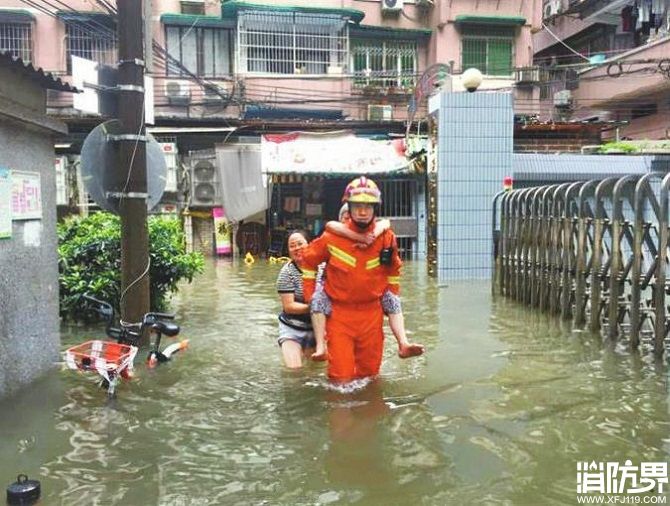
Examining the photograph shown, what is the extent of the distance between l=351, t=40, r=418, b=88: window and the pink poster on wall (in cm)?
607

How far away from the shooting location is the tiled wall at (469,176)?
13.1 metres

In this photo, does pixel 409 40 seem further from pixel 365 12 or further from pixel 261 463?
pixel 261 463

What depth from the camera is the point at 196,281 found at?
1412 centimetres

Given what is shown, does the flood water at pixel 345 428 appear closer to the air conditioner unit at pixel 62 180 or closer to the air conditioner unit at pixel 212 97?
the air conditioner unit at pixel 62 180

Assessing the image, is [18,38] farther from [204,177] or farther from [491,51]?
[491,51]

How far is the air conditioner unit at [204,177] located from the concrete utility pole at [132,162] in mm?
12442

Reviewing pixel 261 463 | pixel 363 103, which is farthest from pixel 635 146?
pixel 261 463

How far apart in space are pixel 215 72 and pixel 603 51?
46.0ft

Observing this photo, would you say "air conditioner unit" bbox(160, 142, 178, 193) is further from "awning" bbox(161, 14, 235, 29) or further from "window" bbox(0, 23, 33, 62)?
"window" bbox(0, 23, 33, 62)

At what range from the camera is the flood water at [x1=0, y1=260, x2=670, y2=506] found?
381 cm

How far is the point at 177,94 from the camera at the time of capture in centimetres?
1984

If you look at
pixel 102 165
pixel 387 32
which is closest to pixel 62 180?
pixel 387 32

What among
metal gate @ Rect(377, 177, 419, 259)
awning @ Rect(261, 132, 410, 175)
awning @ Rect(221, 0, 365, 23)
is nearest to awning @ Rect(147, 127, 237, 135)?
awning @ Rect(261, 132, 410, 175)

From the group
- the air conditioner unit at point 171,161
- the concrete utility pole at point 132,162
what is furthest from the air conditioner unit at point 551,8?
the concrete utility pole at point 132,162
